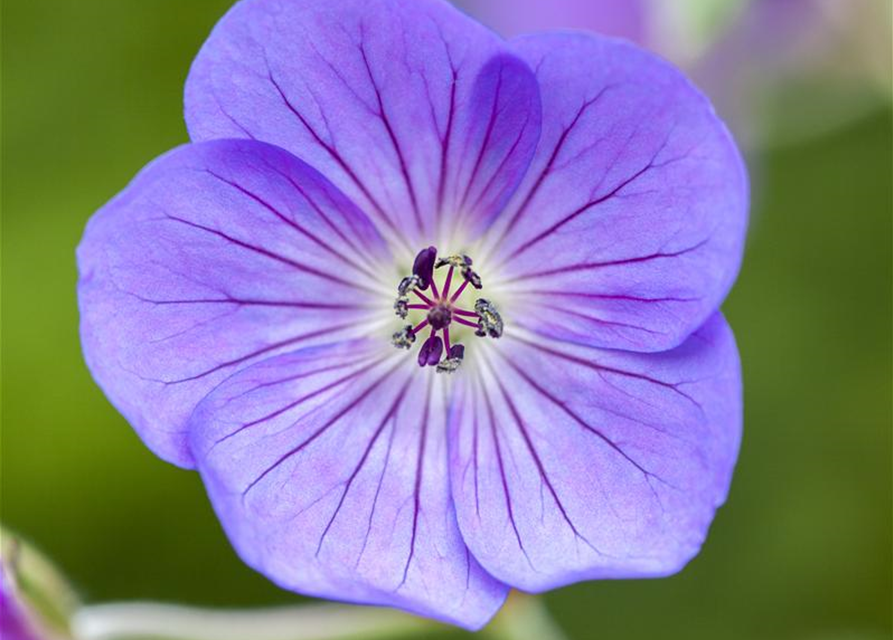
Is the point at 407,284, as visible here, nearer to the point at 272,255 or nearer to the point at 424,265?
the point at 424,265

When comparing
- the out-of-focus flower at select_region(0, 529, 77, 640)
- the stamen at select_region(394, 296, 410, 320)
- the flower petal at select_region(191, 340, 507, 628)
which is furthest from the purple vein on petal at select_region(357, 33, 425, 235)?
the out-of-focus flower at select_region(0, 529, 77, 640)

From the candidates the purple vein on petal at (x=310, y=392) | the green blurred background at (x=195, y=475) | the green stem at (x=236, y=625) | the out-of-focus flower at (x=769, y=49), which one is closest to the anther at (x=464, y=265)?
the purple vein on petal at (x=310, y=392)

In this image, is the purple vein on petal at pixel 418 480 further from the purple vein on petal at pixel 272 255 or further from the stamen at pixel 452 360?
the purple vein on petal at pixel 272 255

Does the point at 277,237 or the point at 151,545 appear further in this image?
the point at 151,545

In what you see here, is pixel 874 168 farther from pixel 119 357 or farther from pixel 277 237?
pixel 119 357

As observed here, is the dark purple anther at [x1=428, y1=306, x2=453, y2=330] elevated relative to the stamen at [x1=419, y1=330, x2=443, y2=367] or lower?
elevated

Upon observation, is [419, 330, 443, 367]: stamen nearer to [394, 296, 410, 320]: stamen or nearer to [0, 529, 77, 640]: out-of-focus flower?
[394, 296, 410, 320]: stamen

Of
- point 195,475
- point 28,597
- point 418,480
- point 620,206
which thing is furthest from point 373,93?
point 195,475

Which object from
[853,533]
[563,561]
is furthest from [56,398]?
[853,533]
